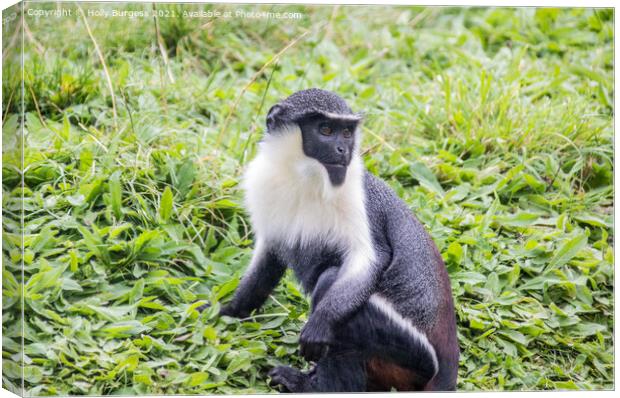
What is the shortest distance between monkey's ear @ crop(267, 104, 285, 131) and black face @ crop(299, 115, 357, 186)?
A: 0.14 metres

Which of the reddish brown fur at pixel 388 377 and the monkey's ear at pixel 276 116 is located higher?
the monkey's ear at pixel 276 116

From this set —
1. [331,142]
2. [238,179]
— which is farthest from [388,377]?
[238,179]

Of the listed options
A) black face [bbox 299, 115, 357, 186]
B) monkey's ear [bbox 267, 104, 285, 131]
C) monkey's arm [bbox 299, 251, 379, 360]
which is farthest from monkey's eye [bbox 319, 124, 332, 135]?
monkey's arm [bbox 299, 251, 379, 360]

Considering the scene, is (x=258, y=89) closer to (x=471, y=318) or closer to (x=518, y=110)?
(x=518, y=110)

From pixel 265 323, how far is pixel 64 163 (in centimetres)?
147

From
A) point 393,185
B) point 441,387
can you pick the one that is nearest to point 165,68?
point 393,185

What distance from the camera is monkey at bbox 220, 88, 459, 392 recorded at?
16.2 feet

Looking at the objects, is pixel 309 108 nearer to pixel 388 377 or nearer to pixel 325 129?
pixel 325 129

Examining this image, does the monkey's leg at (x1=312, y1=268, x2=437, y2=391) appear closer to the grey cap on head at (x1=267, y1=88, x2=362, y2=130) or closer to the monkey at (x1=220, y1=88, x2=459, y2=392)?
the monkey at (x1=220, y1=88, x2=459, y2=392)

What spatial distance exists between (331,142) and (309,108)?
21 centimetres

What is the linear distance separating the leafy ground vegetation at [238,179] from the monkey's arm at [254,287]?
0.09 m

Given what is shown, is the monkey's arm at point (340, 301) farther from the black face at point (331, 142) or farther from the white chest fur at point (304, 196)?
the black face at point (331, 142)

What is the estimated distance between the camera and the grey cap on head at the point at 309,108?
4910 mm

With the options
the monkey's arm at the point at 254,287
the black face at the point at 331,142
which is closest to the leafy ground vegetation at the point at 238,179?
the monkey's arm at the point at 254,287
